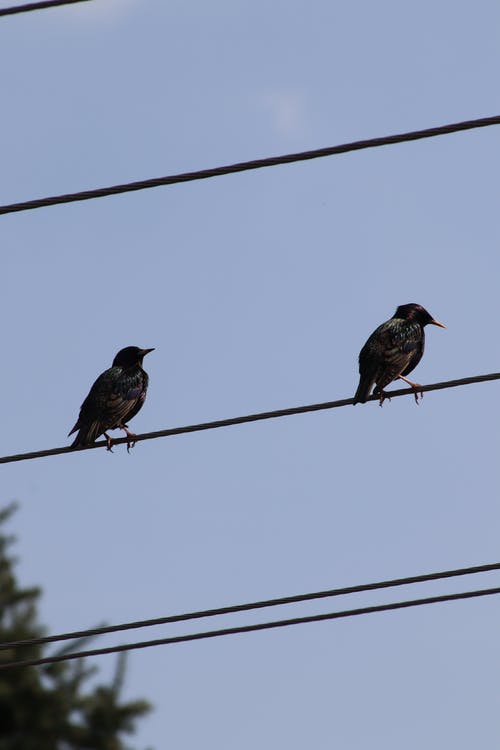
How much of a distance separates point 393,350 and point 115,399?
2687mm

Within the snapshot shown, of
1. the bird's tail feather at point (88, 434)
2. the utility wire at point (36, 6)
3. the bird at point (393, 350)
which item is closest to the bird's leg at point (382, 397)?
the bird at point (393, 350)

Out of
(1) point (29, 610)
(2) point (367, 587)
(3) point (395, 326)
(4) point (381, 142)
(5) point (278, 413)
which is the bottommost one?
(2) point (367, 587)

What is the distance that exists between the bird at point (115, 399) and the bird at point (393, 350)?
2.21 meters

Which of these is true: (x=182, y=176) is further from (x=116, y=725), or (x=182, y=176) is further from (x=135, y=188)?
(x=116, y=725)

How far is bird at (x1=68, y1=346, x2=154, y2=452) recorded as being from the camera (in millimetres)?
14672

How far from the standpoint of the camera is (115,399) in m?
15.2

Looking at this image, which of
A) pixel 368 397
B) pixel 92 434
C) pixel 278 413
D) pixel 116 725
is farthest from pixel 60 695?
pixel 278 413

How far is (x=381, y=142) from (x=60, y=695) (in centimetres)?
1223

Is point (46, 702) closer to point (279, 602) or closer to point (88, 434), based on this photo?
point (88, 434)

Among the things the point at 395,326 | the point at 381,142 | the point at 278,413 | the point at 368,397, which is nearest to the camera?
the point at 381,142

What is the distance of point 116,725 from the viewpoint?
1970 cm

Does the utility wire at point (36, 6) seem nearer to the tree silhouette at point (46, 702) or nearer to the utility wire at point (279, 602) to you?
the utility wire at point (279, 602)

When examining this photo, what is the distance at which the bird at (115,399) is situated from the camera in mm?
14672

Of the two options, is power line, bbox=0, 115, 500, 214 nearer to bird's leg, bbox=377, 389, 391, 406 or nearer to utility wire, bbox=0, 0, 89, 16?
utility wire, bbox=0, 0, 89, 16
